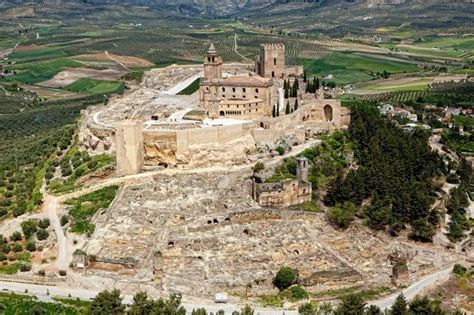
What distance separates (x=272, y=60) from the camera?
5431 cm

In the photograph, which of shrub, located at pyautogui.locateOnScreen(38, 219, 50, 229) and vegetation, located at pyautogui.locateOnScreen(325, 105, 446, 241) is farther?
vegetation, located at pyautogui.locateOnScreen(325, 105, 446, 241)

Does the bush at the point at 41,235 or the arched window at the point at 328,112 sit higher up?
the arched window at the point at 328,112

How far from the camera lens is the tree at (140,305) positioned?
25311 mm

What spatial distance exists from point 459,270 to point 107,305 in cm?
1788

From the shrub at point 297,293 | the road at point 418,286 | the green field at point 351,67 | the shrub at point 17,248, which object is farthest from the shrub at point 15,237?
the green field at point 351,67

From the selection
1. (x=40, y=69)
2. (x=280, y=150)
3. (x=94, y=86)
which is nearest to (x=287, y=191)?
(x=280, y=150)

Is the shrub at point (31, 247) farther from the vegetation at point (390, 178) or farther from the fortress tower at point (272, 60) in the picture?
the fortress tower at point (272, 60)

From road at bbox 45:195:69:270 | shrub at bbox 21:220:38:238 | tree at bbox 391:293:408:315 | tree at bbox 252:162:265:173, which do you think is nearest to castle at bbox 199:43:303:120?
tree at bbox 252:162:265:173

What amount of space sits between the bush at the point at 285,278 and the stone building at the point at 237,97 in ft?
49.6

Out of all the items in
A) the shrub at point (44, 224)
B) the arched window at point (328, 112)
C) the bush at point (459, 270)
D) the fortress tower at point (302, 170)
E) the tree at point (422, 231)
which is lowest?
the bush at point (459, 270)

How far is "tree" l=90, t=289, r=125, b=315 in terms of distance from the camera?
83.0 feet

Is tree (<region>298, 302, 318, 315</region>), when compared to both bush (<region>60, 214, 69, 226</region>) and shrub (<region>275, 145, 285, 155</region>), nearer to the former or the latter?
bush (<region>60, 214, 69, 226</region>)

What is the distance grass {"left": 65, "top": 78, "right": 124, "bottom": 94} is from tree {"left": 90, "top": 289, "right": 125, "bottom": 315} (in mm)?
62570

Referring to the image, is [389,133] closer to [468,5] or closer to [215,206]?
[215,206]
